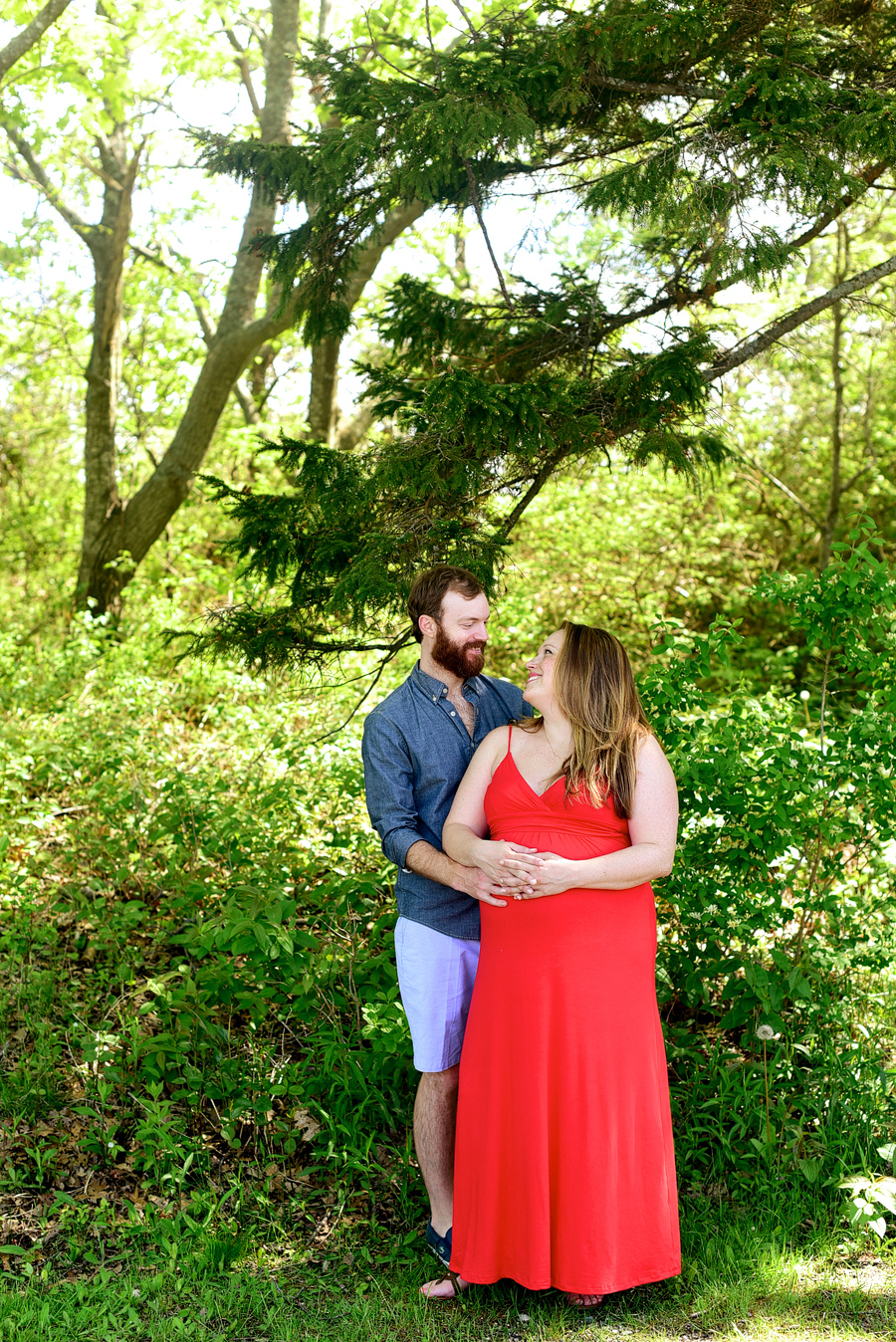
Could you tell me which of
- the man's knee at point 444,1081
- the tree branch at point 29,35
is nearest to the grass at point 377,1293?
the man's knee at point 444,1081

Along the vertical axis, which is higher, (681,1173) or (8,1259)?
(681,1173)

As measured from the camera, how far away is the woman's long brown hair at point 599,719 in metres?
2.95

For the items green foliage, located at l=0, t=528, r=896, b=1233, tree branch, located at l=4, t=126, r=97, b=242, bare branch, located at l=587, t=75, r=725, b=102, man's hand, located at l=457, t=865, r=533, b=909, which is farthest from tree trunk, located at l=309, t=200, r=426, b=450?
man's hand, located at l=457, t=865, r=533, b=909

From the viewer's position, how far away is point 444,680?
11.2 feet

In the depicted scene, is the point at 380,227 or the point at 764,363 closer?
the point at 380,227

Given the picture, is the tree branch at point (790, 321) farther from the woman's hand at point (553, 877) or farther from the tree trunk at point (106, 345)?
the tree trunk at point (106, 345)

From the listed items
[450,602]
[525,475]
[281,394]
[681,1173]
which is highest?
[281,394]

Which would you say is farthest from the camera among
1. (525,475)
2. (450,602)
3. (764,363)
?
(764,363)

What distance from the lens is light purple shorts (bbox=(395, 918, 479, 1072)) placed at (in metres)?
3.24

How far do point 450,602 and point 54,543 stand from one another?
10487mm

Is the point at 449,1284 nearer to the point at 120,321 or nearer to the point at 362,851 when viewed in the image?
the point at 362,851

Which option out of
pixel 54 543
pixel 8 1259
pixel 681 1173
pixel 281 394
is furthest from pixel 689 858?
pixel 281 394

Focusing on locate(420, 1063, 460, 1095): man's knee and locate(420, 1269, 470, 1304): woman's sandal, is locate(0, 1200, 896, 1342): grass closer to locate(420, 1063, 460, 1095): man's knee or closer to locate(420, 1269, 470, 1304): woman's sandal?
locate(420, 1269, 470, 1304): woman's sandal

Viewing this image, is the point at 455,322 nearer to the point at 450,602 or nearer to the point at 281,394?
the point at 450,602
